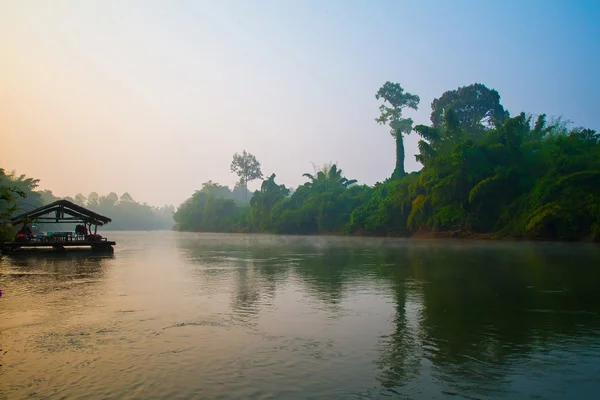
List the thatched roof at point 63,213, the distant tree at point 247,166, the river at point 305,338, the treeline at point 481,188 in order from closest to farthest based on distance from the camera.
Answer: the river at point 305,338 < the thatched roof at point 63,213 < the treeline at point 481,188 < the distant tree at point 247,166

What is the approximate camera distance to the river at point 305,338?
5.61 meters

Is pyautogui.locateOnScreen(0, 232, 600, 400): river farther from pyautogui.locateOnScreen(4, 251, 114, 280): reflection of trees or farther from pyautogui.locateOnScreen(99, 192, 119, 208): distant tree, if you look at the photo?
pyautogui.locateOnScreen(99, 192, 119, 208): distant tree

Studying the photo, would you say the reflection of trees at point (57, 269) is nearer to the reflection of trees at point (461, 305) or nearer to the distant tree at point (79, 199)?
the reflection of trees at point (461, 305)

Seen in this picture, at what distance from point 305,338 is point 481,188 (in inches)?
1469

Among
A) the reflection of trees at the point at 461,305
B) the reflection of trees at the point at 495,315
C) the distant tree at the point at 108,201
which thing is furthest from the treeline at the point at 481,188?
the distant tree at the point at 108,201

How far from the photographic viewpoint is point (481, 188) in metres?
41.7

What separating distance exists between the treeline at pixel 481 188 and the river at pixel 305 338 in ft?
82.2

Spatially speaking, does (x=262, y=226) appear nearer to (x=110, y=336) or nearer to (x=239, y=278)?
(x=239, y=278)

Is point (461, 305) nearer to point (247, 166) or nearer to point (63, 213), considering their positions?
point (63, 213)

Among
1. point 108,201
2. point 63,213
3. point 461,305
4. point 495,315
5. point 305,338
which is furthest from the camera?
point 108,201

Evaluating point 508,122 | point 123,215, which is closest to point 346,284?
point 508,122

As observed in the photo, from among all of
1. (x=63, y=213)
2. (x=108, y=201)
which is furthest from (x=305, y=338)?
(x=108, y=201)

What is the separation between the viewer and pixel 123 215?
166 metres

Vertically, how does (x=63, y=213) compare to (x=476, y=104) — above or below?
below
